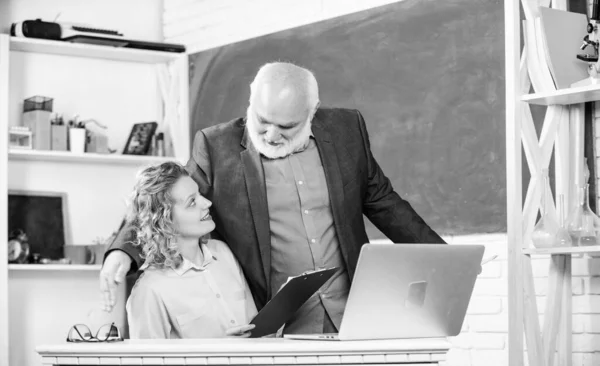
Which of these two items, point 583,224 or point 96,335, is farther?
point 583,224

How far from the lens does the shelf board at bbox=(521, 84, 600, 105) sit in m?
3.46

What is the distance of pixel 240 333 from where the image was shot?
101 inches

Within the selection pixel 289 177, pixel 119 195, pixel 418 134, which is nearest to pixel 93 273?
pixel 119 195

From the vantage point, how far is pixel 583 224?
11.5ft

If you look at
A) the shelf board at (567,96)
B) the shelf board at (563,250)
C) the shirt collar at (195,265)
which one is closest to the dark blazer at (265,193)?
the shirt collar at (195,265)

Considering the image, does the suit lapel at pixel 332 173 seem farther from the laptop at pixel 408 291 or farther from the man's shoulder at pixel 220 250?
the laptop at pixel 408 291

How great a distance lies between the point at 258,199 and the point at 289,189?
0.11 meters

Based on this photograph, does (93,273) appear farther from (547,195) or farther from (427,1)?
(547,195)

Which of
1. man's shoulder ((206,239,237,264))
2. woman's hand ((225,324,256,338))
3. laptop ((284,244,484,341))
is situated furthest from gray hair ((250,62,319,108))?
laptop ((284,244,484,341))

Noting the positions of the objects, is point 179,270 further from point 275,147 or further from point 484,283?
point 484,283

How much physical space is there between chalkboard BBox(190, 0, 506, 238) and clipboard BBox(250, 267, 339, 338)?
171 centimetres

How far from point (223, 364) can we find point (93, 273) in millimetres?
3549

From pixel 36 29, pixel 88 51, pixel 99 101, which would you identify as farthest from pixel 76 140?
pixel 36 29

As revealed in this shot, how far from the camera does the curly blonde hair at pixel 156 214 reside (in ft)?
9.12
